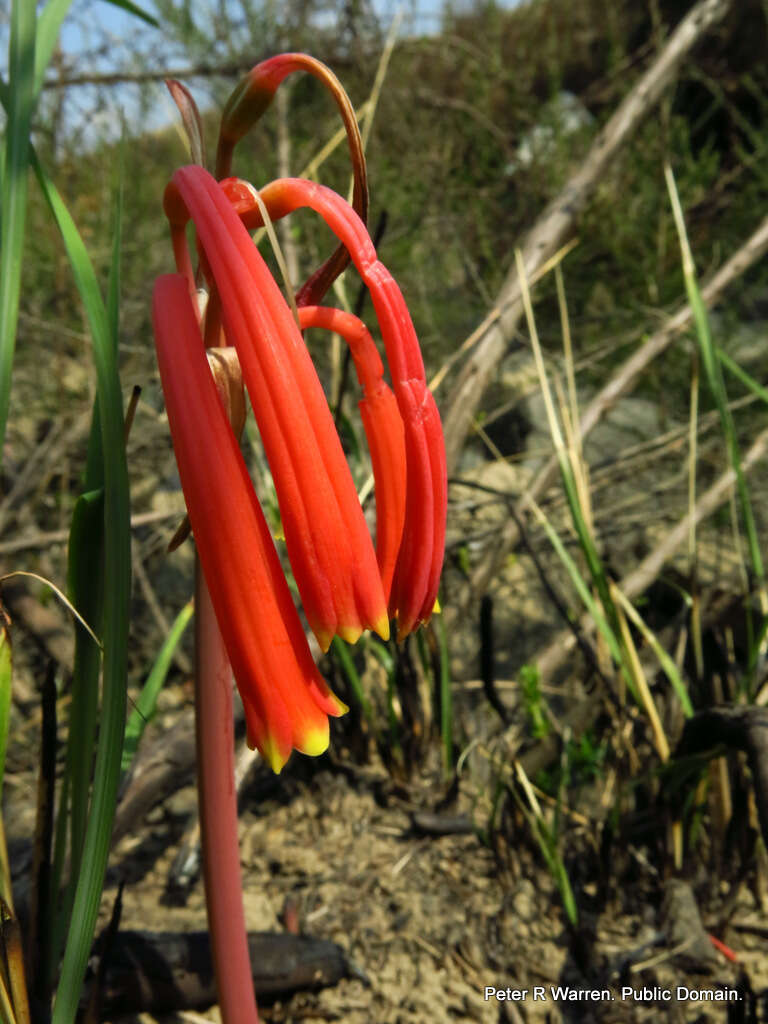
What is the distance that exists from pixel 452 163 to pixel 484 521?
1928mm

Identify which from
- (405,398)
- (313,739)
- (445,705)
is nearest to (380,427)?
(405,398)

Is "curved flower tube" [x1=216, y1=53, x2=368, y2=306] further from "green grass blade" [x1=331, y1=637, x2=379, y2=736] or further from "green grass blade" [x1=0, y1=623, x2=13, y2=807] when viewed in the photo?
"green grass blade" [x1=331, y1=637, x2=379, y2=736]

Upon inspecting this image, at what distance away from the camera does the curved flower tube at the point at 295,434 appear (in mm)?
469

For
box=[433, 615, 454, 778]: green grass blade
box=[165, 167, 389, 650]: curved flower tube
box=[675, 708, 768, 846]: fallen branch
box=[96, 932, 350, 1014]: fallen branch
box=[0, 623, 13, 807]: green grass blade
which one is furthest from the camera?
box=[433, 615, 454, 778]: green grass blade

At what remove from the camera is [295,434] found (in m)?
0.48

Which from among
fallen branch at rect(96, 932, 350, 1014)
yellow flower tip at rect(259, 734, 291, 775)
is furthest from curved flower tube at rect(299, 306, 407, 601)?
A: fallen branch at rect(96, 932, 350, 1014)

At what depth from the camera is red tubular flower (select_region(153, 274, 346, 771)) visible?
1.57 feet

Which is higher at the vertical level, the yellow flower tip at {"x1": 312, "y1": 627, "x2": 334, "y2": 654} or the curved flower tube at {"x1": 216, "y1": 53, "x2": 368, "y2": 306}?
the curved flower tube at {"x1": 216, "y1": 53, "x2": 368, "y2": 306}

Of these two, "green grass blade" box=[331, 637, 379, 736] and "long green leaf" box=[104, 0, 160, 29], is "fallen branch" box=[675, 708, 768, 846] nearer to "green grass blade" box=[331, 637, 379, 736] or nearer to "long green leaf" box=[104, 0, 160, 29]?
"green grass blade" box=[331, 637, 379, 736]

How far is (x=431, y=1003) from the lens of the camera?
112cm

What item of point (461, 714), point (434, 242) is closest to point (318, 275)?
point (461, 714)

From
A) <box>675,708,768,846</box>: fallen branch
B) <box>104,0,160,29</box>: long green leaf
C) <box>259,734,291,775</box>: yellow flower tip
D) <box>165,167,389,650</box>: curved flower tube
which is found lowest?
<box>675,708,768,846</box>: fallen branch

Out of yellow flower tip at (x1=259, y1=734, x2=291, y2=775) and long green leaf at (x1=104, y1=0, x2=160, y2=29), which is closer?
yellow flower tip at (x1=259, y1=734, x2=291, y2=775)

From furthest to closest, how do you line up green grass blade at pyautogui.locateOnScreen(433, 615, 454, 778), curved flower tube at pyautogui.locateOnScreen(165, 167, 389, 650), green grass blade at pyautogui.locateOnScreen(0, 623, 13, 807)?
1. green grass blade at pyautogui.locateOnScreen(433, 615, 454, 778)
2. green grass blade at pyautogui.locateOnScreen(0, 623, 13, 807)
3. curved flower tube at pyautogui.locateOnScreen(165, 167, 389, 650)
